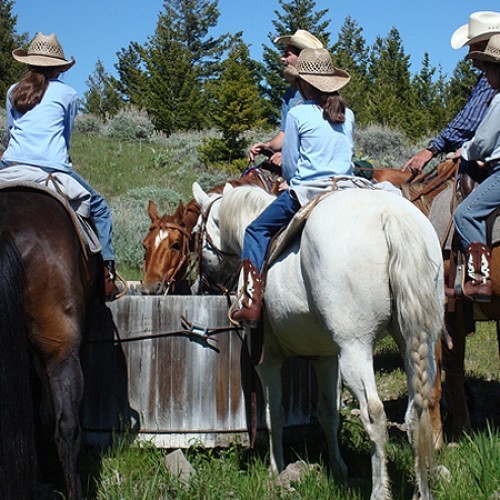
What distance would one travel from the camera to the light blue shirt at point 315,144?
213 inches

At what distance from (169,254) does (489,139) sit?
10.8ft

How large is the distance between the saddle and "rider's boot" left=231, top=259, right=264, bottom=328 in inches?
45.9

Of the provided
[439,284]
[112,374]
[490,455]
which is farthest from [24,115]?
[490,455]

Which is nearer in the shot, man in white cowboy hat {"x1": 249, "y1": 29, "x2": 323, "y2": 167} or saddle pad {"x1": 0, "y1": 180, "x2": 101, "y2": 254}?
saddle pad {"x1": 0, "y1": 180, "x2": 101, "y2": 254}

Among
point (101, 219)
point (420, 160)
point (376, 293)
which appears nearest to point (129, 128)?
point (420, 160)

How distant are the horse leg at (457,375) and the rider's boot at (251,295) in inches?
77.6

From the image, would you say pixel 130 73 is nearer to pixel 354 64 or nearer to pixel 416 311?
pixel 354 64

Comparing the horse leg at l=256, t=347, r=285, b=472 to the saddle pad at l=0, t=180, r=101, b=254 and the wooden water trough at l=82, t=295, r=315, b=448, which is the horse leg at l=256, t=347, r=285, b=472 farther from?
the saddle pad at l=0, t=180, r=101, b=254

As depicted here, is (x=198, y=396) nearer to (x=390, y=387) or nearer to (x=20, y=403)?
(x=20, y=403)

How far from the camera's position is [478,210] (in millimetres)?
5832

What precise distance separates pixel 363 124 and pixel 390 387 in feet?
108

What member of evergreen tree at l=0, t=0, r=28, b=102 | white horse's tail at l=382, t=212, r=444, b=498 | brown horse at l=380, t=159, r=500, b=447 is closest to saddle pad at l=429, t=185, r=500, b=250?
brown horse at l=380, t=159, r=500, b=447

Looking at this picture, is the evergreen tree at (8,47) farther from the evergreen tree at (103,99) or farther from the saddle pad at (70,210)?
the saddle pad at (70,210)

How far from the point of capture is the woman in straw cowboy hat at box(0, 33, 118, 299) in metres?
5.78
